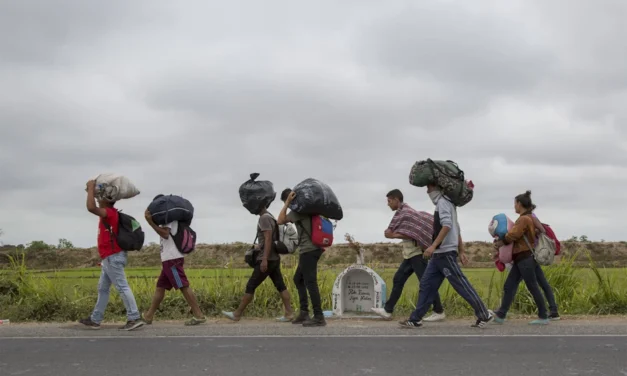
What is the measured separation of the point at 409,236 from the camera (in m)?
10.1

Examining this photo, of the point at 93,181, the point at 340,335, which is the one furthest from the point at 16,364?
the point at 340,335

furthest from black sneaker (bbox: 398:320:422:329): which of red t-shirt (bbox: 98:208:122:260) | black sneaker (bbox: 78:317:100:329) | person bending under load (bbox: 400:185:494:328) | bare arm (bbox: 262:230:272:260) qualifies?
black sneaker (bbox: 78:317:100:329)

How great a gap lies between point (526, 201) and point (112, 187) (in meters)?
5.57

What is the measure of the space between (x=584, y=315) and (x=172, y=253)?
6313 mm

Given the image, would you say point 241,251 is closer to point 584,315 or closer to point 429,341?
point 584,315

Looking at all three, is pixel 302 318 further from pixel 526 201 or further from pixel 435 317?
pixel 526 201

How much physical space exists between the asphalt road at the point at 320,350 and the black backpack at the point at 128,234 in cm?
114

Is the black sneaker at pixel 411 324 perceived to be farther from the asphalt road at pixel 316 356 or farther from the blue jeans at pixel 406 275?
the asphalt road at pixel 316 356

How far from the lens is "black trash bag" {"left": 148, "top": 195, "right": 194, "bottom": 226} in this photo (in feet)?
31.6

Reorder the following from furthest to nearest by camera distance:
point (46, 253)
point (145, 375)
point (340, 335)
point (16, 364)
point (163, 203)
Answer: point (46, 253), point (163, 203), point (340, 335), point (16, 364), point (145, 375)

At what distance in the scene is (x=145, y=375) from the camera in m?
6.49

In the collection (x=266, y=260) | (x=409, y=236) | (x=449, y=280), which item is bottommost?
(x=449, y=280)

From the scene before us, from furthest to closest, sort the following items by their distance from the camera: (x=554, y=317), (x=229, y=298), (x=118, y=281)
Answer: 1. (x=229, y=298)
2. (x=554, y=317)
3. (x=118, y=281)

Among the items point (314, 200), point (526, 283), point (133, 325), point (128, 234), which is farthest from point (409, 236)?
point (133, 325)
